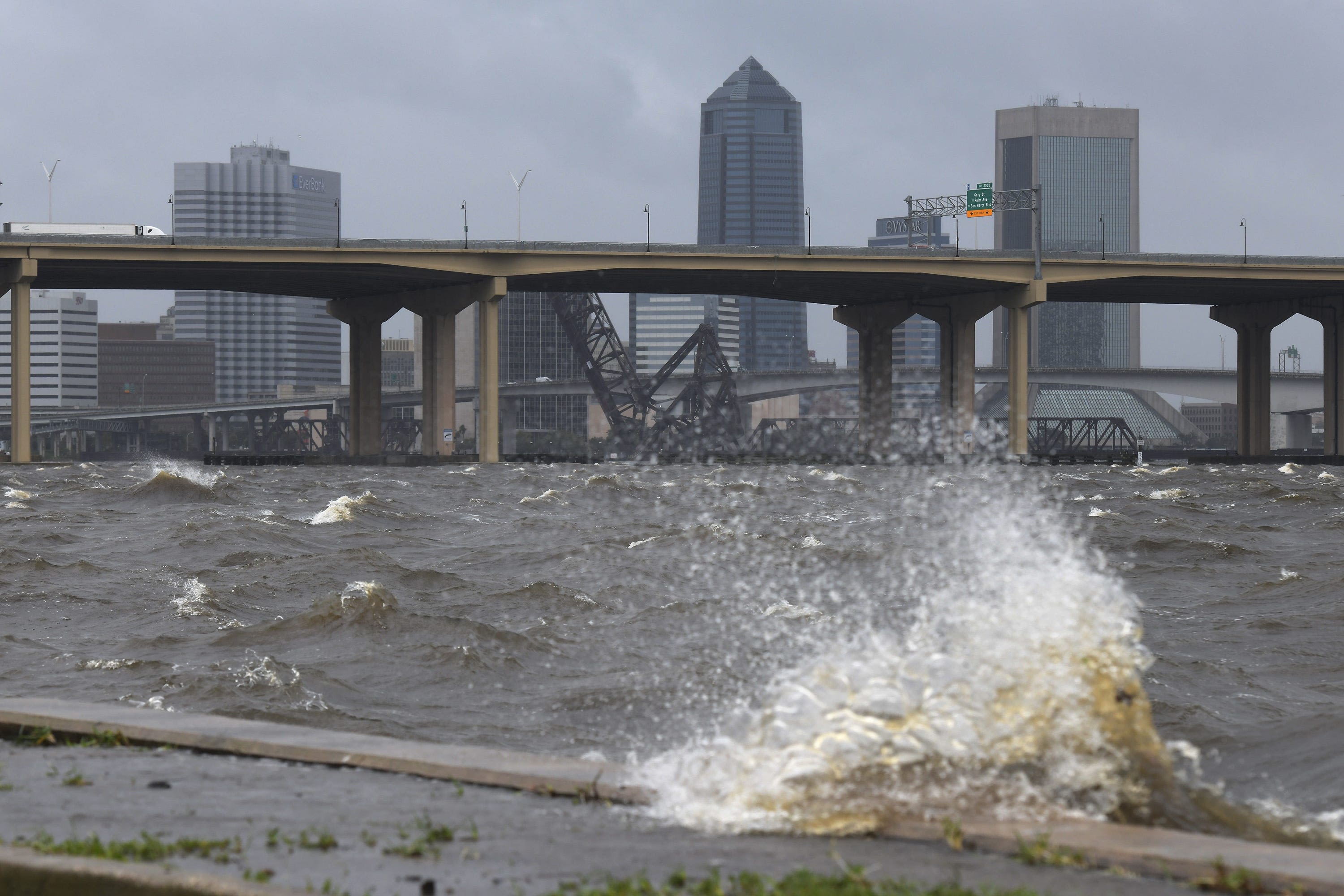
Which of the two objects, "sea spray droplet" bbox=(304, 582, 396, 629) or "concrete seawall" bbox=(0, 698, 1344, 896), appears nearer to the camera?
"concrete seawall" bbox=(0, 698, 1344, 896)

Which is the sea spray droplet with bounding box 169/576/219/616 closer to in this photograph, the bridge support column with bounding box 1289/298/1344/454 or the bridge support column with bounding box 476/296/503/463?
the bridge support column with bounding box 476/296/503/463

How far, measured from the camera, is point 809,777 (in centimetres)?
931

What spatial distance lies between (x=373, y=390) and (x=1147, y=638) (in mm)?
106766

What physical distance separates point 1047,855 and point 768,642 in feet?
39.7

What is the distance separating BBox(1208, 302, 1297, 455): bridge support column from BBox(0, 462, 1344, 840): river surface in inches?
3313

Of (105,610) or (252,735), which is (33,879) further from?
(105,610)

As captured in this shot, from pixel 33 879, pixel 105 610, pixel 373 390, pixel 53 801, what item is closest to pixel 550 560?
pixel 105 610

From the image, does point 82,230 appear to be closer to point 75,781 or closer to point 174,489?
point 174,489

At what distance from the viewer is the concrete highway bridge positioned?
9712 cm

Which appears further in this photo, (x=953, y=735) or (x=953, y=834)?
(x=953, y=735)

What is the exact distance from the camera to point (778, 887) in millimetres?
7141

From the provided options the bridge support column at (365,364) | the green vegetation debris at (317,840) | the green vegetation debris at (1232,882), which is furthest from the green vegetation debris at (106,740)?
the bridge support column at (365,364)

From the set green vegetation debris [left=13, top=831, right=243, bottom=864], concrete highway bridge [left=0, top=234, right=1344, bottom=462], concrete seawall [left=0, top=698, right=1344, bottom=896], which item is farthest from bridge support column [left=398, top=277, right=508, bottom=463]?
green vegetation debris [left=13, top=831, right=243, bottom=864]

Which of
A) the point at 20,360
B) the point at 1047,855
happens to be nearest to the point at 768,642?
the point at 1047,855
